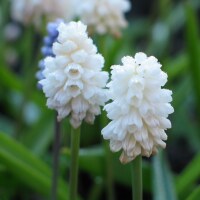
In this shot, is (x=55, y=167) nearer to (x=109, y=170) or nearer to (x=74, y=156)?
(x=74, y=156)

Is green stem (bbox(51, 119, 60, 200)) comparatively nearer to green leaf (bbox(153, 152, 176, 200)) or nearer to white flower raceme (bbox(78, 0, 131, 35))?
green leaf (bbox(153, 152, 176, 200))

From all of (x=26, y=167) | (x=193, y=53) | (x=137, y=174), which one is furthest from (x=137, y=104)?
(x=193, y=53)

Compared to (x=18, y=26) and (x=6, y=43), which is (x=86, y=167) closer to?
(x=6, y=43)

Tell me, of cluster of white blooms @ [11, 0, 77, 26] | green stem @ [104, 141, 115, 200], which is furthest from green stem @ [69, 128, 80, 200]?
cluster of white blooms @ [11, 0, 77, 26]

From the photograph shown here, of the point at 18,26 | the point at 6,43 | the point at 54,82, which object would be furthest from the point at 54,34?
the point at 18,26

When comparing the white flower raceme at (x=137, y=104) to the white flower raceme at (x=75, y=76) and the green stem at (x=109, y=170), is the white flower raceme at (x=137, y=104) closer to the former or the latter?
the white flower raceme at (x=75, y=76)
